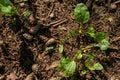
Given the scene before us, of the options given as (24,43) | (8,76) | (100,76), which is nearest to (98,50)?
(100,76)

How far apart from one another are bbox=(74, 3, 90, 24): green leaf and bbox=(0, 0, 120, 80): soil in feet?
0.27

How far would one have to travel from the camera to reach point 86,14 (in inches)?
91.9

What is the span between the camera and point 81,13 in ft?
7.64

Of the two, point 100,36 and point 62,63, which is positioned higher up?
point 100,36

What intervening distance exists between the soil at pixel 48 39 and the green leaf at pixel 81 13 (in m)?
0.08

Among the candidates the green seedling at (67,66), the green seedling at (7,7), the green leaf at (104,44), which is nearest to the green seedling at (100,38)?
the green leaf at (104,44)

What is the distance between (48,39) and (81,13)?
0.34 metres

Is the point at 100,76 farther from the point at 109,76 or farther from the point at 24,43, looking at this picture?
the point at 24,43

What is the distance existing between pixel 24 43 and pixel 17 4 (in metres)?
0.35

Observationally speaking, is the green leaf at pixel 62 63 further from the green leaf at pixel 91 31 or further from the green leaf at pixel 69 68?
the green leaf at pixel 91 31

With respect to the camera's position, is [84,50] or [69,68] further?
[84,50]

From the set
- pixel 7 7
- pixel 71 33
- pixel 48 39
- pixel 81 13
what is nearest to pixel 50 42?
pixel 48 39

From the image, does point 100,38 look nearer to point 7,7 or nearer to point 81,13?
point 81,13

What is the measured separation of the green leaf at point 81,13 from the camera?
91.2 inches
